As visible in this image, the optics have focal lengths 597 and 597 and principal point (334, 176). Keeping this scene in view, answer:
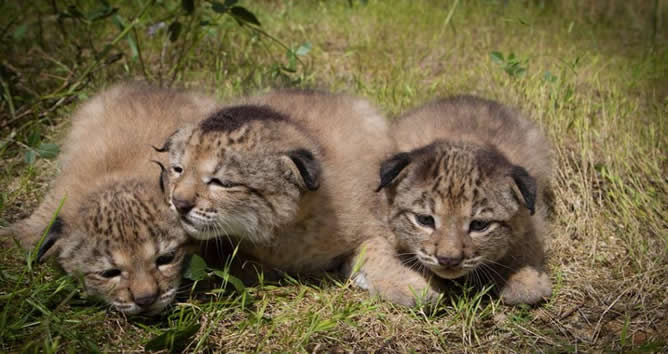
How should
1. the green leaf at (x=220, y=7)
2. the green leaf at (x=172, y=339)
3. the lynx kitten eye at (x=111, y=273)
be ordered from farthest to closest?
the green leaf at (x=220, y=7) < the lynx kitten eye at (x=111, y=273) < the green leaf at (x=172, y=339)

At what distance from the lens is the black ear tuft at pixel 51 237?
125 inches

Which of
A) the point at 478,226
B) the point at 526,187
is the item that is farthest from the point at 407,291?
the point at 526,187

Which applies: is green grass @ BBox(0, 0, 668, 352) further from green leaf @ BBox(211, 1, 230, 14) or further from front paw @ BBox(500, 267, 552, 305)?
green leaf @ BBox(211, 1, 230, 14)

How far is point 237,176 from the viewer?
133 inches

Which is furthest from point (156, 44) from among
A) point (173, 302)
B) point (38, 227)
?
point (173, 302)


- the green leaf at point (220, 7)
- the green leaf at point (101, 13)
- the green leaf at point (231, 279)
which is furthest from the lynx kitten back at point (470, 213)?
the green leaf at point (101, 13)

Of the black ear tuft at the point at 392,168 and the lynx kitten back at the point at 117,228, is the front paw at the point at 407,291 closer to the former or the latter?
the black ear tuft at the point at 392,168

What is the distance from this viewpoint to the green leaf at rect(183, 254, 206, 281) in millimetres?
3377

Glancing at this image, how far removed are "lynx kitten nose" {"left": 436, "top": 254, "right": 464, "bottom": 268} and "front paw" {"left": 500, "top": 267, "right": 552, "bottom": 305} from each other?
53 cm

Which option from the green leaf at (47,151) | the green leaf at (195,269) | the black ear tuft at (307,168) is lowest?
the green leaf at (195,269)

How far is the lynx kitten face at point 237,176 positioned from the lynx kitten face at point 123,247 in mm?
156

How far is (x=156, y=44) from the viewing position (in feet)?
20.9

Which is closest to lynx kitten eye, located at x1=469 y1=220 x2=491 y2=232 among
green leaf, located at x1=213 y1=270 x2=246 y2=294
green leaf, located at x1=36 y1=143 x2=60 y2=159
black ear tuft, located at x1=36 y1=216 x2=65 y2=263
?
green leaf, located at x1=213 y1=270 x2=246 y2=294

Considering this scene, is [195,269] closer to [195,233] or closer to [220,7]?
[195,233]
